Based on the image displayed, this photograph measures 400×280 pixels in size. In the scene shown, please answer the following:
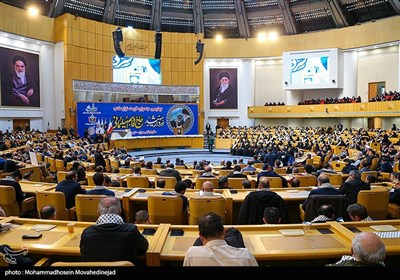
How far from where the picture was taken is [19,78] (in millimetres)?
21812

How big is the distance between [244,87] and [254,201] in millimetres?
26213

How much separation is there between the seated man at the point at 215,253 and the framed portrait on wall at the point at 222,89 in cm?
2773

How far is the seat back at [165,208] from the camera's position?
4.85 meters

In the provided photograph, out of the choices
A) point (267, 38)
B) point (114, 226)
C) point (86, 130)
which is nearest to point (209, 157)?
point (86, 130)

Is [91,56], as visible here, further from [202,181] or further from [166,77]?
[202,181]

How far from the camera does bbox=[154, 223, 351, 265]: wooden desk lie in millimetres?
2932

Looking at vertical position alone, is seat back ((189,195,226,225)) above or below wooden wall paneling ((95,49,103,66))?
below

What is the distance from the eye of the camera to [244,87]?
30.2m

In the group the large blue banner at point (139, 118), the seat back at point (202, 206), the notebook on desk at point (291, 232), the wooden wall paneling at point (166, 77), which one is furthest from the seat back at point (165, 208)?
the wooden wall paneling at point (166, 77)

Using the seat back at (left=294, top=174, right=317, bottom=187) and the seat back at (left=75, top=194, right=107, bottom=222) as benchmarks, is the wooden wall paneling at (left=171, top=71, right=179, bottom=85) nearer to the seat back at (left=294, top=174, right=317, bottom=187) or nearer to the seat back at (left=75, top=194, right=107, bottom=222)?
the seat back at (left=294, top=174, right=317, bottom=187)

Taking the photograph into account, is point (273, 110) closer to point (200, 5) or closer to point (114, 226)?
point (200, 5)

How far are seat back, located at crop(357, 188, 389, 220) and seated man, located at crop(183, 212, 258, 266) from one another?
137 inches

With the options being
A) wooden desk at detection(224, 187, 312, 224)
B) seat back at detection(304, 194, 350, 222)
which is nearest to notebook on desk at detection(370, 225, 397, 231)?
seat back at detection(304, 194, 350, 222)

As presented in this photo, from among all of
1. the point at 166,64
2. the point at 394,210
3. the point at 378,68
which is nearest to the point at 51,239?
the point at 394,210
